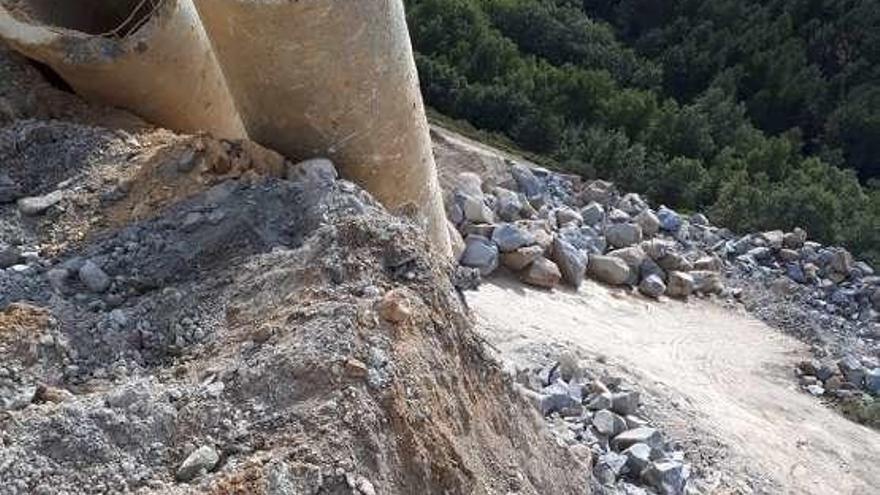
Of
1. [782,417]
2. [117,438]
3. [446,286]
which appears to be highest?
[446,286]

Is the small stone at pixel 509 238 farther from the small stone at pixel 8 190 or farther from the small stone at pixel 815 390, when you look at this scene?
the small stone at pixel 8 190

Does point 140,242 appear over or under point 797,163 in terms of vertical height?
over

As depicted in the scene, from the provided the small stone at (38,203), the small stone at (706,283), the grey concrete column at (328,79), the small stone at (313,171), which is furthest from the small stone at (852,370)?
the small stone at (38,203)

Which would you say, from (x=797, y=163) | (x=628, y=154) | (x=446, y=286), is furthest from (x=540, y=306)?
(x=797, y=163)

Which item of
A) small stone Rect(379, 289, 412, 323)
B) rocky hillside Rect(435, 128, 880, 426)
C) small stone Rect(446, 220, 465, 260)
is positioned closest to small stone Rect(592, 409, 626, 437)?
rocky hillside Rect(435, 128, 880, 426)

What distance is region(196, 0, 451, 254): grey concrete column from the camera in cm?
619

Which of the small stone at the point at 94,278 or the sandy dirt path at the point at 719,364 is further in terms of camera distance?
the sandy dirt path at the point at 719,364

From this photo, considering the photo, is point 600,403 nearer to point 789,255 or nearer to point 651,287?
point 651,287

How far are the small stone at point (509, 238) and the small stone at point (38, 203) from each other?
488cm

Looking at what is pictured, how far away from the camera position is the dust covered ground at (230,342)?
4441 millimetres

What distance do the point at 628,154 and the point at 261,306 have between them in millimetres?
12538

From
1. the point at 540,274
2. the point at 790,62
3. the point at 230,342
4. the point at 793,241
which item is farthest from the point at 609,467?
the point at 790,62

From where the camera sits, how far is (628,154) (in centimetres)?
1709

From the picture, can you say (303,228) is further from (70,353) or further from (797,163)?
(797,163)
